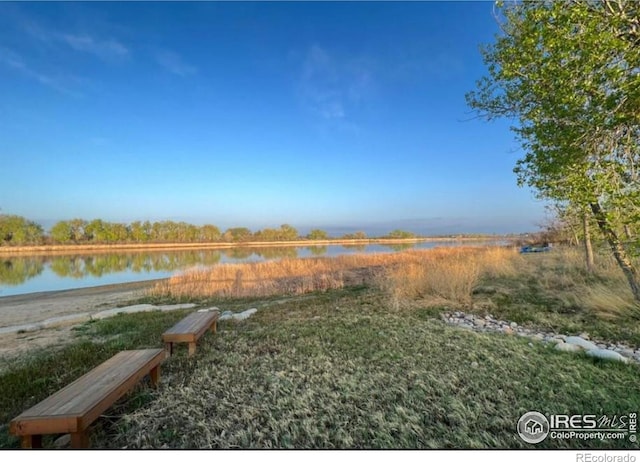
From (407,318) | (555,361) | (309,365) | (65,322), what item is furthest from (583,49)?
(65,322)

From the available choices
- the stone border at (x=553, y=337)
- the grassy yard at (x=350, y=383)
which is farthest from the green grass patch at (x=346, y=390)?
the stone border at (x=553, y=337)

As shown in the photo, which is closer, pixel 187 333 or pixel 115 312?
pixel 187 333

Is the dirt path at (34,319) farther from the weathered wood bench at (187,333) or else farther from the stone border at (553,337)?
the stone border at (553,337)

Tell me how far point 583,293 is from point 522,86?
4.51 meters

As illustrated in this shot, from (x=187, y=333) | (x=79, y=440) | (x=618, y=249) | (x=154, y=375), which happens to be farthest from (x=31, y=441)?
(x=618, y=249)

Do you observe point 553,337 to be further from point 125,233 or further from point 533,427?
point 125,233

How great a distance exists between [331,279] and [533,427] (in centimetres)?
911

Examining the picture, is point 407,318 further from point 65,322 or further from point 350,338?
point 65,322

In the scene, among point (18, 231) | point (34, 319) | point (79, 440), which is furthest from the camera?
point (18, 231)

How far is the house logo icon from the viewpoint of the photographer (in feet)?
6.68

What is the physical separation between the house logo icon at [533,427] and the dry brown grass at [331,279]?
4.12m

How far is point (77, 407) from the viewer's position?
1.93m

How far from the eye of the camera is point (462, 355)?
3.41 metres

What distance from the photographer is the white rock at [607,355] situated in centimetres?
325
